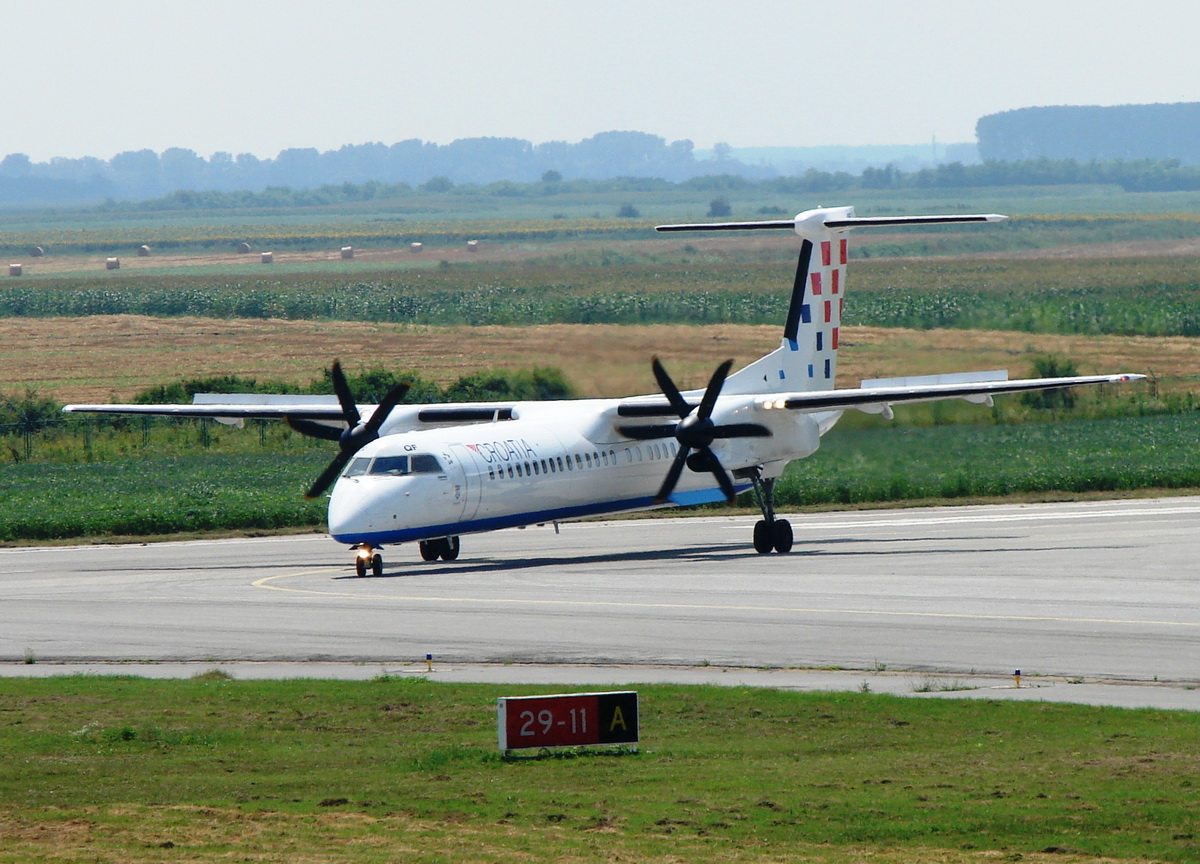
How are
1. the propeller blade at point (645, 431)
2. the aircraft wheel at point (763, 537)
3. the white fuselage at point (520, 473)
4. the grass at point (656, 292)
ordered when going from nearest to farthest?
1. the white fuselage at point (520, 473)
2. the propeller blade at point (645, 431)
3. the aircraft wheel at point (763, 537)
4. the grass at point (656, 292)

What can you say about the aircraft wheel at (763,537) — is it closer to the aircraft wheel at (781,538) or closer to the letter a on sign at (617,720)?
the aircraft wheel at (781,538)

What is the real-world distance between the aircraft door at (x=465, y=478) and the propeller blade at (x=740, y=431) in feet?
16.9

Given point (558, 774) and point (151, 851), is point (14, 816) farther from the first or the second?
point (558, 774)

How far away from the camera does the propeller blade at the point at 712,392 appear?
109 ft

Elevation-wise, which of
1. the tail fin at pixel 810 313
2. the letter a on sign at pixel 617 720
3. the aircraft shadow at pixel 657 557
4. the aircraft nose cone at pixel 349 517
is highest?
the tail fin at pixel 810 313

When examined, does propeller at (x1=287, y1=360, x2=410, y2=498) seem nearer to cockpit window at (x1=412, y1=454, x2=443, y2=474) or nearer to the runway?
the runway

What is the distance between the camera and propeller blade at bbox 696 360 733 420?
33.2 meters

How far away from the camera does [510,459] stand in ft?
108

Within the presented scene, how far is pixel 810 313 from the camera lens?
38.1 meters

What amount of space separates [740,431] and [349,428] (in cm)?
869

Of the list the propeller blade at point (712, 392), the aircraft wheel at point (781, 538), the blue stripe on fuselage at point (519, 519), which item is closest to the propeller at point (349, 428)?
the blue stripe on fuselage at point (519, 519)

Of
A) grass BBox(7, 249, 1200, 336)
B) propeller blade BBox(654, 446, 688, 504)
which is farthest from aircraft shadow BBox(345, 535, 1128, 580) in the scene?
grass BBox(7, 249, 1200, 336)

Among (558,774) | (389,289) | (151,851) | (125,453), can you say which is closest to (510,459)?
(558,774)

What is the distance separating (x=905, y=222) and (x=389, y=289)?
264ft
